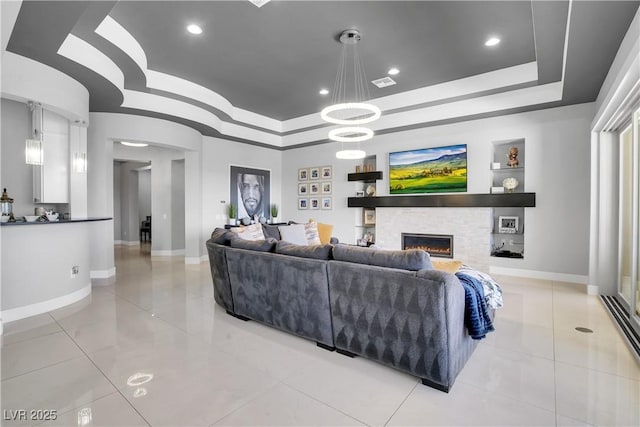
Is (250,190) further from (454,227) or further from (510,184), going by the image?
(510,184)

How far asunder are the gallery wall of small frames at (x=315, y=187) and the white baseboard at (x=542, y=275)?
13.3 feet

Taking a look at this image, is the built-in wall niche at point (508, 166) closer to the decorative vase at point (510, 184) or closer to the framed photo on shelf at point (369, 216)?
the decorative vase at point (510, 184)

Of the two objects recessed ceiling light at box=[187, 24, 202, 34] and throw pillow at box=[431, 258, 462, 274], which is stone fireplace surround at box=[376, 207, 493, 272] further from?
recessed ceiling light at box=[187, 24, 202, 34]

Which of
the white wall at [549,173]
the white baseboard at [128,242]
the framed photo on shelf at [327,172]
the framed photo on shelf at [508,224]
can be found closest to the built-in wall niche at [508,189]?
the framed photo on shelf at [508,224]

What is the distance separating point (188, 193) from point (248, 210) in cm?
161

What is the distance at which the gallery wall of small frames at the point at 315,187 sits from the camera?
8.26 m

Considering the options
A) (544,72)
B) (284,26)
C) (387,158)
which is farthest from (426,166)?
(284,26)

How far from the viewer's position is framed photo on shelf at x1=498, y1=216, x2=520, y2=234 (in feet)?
19.3

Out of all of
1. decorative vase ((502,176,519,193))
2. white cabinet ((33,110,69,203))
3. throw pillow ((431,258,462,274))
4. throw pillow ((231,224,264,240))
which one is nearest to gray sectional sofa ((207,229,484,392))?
throw pillow ((431,258,462,274))

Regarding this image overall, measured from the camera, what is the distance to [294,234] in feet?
18.6

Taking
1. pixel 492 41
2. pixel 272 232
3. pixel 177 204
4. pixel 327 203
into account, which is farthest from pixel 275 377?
pixel 177 204

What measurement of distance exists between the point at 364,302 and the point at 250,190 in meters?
6.44

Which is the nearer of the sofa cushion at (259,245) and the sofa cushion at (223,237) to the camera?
the sofa cushion at (259,245)

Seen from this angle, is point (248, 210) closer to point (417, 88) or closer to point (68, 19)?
point (417, 88)
